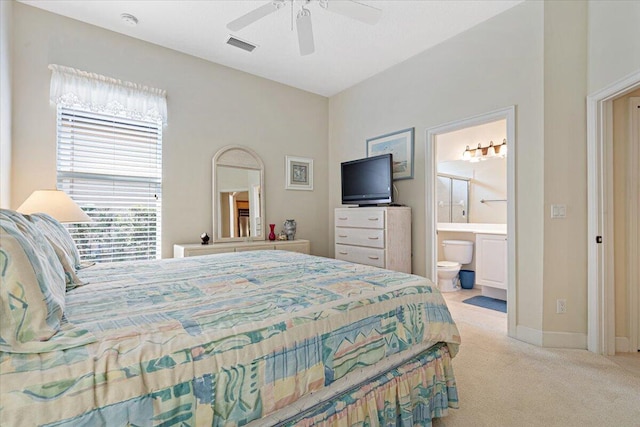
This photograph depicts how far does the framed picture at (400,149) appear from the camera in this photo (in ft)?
12.1

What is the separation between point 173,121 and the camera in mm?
3502

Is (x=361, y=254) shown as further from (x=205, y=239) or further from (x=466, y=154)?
(x=466, y=154)

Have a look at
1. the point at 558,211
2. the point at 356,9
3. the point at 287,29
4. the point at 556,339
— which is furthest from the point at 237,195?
the point at 556,339

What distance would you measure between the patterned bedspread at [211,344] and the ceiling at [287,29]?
2.48 m

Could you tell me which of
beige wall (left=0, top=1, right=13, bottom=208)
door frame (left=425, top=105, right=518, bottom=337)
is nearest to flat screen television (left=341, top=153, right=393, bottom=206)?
door frame (left=425, top=105, right=518, bottom=337)

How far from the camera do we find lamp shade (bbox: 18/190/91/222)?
7.63 feet

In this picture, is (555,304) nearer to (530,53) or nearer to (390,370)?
(390,370)

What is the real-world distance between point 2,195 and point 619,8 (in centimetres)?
493

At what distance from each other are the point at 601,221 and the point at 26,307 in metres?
3.39

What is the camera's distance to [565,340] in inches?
98.2

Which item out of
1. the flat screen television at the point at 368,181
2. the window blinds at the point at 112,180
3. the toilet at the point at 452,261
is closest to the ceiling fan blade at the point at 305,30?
the flat screen television at the point at 368,181

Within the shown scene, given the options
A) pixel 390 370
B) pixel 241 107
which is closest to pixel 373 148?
pixel 241 107

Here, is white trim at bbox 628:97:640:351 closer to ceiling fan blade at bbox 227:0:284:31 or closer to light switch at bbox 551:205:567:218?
light switch at bbox 551:205:567:218

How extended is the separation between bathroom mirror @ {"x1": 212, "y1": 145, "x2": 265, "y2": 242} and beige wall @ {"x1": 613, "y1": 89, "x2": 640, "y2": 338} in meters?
3.64
